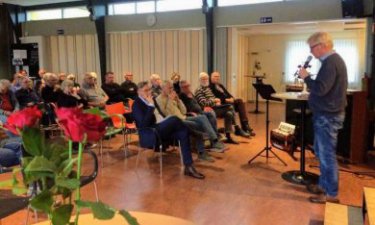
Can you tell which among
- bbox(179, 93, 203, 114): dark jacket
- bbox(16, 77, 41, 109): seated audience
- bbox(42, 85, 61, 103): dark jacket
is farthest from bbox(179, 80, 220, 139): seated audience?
bbox(16, 77, 41, 109): seated audience

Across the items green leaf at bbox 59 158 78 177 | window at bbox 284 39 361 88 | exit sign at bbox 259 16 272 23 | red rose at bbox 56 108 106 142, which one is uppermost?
exit sign at bbox 259 16 272 23

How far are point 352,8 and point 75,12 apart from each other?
24.4 feet

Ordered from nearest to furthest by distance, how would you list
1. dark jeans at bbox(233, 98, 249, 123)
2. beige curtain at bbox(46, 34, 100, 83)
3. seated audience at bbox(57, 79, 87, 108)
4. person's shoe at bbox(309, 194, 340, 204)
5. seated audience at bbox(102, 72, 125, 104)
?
person's shoe at bbox(309, 194, 340, 204) < seated audience at bbox(57, 79, 87, 108) < dark jeans at bbox(233, 98, 249, 123) < seated audience at bbox(102, 72, 125, 104) < beige curtain at bbox(46, 34, 100, 83)

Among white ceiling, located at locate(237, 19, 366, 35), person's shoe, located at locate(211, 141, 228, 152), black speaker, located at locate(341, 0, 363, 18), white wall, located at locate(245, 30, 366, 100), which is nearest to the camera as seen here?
person's shoe, located at locate(211, 141, 228, 152)

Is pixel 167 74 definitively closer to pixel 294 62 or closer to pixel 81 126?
pixel 294 62

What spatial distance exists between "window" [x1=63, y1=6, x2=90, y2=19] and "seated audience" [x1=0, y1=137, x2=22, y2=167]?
7.46 meters

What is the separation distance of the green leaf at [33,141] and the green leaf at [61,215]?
15 centimetres

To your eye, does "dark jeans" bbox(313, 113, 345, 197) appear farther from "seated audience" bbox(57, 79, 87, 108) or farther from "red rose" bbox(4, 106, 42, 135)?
Answer: "seated audience" bbox(57, 79, 87, 108)

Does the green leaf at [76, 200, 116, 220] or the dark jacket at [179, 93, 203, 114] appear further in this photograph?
the dark jacket at [179, 93, 203, 114]

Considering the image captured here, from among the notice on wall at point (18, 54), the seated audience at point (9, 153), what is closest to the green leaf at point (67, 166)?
the seated audience at point (9, 153)

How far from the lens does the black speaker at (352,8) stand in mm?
6703

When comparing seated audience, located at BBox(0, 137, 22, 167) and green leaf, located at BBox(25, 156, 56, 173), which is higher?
green leaf, located at BBox(25, 156, 56, 173)

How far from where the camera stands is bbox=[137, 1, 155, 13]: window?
9.45 m

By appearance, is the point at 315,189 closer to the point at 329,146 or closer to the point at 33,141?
the point at 329,146
